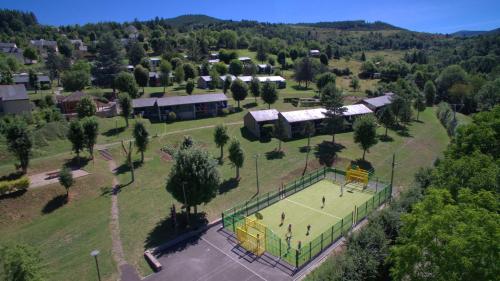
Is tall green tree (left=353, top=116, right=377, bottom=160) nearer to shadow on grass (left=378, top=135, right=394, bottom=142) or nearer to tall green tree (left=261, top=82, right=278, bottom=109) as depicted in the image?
shadow on grass (left=378, top=135, right=394, bottom=142)

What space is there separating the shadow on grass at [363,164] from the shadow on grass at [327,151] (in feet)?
9.58

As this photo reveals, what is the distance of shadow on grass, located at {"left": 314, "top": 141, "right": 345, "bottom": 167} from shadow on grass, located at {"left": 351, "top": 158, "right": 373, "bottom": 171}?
9.58 feet

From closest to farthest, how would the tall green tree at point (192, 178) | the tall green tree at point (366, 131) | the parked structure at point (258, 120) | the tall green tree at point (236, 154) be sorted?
the tall green tree at point (192, 178) → the tall green tree at point (236, 154) → the tall green tree at point (366, 131) → the parked structure at point (258, 120)

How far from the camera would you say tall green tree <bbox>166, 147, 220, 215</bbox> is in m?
29.3

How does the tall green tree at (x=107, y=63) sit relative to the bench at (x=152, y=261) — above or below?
above

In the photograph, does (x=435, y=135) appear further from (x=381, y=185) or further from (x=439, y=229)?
(x=439, y=229)

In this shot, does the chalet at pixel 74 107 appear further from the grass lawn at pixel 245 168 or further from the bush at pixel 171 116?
the grass lawn at pixel 245 168

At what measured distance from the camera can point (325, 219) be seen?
3172cm

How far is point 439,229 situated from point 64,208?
1243 inches

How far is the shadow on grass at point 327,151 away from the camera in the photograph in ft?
149

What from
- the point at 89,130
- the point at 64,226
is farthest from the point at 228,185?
the point at 89,130

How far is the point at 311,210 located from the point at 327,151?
54.4 ft

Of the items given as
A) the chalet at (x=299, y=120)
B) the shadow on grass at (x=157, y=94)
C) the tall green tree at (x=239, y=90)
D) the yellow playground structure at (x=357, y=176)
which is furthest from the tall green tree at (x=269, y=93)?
the yellow playground structure at (x=357, y=176)

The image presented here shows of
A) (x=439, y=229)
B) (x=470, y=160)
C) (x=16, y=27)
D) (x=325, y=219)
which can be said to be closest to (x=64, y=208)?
(x=325, y=219)
